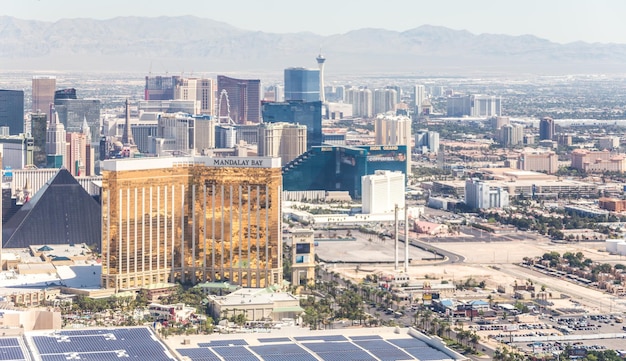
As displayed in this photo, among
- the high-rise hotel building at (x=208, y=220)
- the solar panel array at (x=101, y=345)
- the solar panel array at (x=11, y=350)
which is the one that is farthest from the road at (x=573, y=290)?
the solar panel array at (x=11, y=350)

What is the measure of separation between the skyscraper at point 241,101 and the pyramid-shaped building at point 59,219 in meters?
66.3

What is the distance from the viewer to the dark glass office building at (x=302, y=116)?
108 meters

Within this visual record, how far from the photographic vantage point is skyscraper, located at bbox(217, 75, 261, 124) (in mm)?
131375

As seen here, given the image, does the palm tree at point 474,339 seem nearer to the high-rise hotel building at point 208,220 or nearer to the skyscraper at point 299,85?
the high-rise hotel building at point 208,220

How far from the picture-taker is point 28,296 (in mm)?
49719

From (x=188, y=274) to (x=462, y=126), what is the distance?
324ft

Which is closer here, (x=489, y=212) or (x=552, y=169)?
(x=489, y=212)

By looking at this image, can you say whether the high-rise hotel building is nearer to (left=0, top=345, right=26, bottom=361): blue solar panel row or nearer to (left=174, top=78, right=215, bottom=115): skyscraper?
(left=0, top=345, right=26, bottom=361): blue solar panel row

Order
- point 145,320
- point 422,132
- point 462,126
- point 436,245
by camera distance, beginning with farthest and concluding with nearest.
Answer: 1. point 462,126
2. point 422,132
3. point 436,245
4. point 145,320

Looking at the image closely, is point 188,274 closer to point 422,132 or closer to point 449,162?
point 449,162

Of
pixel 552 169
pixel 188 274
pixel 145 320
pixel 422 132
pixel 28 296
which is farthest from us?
pixel 422 132

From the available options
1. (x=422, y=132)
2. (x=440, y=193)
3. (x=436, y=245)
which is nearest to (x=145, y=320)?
(x=436, y=245)

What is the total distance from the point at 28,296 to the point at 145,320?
17.3ft

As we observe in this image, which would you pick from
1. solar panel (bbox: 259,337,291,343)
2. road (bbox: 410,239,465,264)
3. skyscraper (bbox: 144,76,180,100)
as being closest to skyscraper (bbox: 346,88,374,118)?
skyscraper (bbox: 144,76,180,100)
